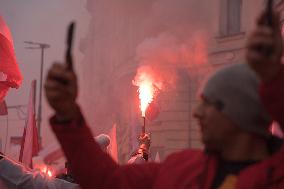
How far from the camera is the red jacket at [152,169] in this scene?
65.0 inches

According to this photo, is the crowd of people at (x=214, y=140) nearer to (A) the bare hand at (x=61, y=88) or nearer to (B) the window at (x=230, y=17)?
(A) the bare hand at (x=61, y=88)

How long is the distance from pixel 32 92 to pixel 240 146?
240 inches

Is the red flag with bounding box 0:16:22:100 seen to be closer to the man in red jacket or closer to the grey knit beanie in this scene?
the man in red jacket

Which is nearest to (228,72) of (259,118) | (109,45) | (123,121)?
(259,118)

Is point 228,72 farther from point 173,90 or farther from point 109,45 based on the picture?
point 109,45

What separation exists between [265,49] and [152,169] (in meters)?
0.68

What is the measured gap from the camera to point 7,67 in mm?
3746

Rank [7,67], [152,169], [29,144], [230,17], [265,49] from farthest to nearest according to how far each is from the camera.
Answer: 1. [230,17]
2. [29,144]
3. [7,67]
4. [152,169]
5. [265,49]

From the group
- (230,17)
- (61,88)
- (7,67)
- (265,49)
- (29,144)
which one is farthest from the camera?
(230,17)

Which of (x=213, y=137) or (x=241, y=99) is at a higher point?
(x=241, y=99)

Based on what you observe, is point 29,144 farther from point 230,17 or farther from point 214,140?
point 230,17

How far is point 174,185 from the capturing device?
1846mm

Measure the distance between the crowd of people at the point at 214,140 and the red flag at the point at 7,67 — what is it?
1992 millimetres

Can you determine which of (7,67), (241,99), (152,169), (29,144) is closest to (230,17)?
(29,144)
